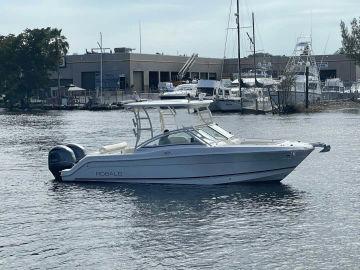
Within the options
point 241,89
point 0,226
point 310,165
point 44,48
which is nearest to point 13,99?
point 44,48

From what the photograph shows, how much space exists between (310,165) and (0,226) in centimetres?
1842

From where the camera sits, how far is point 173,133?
2903 centimetres

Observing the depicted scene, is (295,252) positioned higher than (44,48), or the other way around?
(44,48)

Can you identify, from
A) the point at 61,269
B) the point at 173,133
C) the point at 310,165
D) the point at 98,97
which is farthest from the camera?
the point at 98,97

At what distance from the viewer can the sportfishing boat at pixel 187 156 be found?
93.8 feet

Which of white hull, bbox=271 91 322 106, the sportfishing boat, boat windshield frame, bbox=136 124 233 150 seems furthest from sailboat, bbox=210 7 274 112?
boat windshield frame, bbox=136 124 233 150

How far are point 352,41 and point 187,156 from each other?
324 feet

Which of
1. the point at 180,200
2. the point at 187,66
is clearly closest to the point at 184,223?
the point at 180,200

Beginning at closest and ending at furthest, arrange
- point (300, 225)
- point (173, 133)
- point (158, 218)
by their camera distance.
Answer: point (300, 225), point (158, 218), point (173, 133)

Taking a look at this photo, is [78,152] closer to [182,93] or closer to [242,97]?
[242,97]

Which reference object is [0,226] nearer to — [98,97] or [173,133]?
[173,133]

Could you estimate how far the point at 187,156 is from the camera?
28.7 m

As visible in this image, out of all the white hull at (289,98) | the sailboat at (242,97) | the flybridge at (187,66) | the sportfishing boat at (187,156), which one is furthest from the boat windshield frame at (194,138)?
the flybridge at (187,66)

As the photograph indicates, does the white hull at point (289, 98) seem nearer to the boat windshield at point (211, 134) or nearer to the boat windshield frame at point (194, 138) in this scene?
the boat windshield at point (211, 134)
